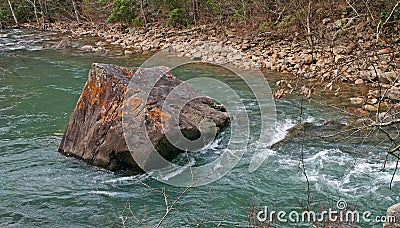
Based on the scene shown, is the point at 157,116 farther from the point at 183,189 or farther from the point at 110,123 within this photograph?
the point at 183,189

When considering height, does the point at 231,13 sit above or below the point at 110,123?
above

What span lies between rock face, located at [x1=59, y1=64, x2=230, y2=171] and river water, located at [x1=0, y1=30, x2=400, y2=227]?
0.19 meters

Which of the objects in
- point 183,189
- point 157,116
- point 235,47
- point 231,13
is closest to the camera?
point 183,189

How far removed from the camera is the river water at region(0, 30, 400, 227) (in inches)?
171

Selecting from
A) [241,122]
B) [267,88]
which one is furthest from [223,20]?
[241,122]

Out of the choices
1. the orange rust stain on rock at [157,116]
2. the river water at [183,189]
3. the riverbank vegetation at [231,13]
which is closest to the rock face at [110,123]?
the orange rust stain on rock at [157,116]

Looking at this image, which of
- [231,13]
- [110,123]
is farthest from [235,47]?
[110,123]

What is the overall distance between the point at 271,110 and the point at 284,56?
12.6ft

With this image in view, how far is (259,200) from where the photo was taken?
461 cm

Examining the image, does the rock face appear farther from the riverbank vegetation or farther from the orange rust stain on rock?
the riverbank vegetation

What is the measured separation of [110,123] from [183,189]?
1.35 metres

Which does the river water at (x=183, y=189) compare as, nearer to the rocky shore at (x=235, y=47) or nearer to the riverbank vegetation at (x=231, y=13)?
the rocky shore at (x=235, y=47)

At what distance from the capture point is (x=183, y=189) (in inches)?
197

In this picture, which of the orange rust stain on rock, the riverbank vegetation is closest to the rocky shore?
the riverbank vegetation
